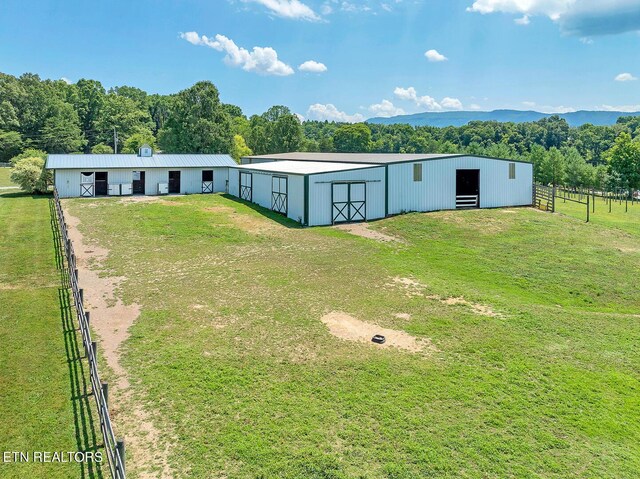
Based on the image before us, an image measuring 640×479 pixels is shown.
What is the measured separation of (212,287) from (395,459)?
864cm

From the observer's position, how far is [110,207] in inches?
1062

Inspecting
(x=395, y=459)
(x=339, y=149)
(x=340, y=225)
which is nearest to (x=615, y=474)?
(x=395, y=459)

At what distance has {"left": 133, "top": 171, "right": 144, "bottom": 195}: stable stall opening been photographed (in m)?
32.9

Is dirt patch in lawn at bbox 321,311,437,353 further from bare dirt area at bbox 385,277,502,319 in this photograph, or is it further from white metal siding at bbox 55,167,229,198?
white metal siding at bbox 55,167,229,198

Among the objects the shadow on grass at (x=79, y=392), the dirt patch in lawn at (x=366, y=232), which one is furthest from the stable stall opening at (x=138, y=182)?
the shadow on grass at (x=79, y=392)

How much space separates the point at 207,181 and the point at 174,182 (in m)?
2.44

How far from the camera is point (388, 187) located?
82.9 feet

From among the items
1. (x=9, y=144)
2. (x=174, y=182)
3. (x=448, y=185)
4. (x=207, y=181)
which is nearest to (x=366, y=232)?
(x=448, y=185)

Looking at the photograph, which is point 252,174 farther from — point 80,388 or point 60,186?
point 80,388

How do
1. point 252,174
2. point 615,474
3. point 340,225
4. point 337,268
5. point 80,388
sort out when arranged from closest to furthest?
point 615,474
point 80,388
point 337,268
point 340,225
point 252,174

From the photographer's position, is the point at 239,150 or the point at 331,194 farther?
the point at 239,150

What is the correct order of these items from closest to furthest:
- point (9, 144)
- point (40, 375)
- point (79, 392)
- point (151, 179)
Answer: point (79, 392)
point (40, 375)
point (151, 179)
point (9, 144)

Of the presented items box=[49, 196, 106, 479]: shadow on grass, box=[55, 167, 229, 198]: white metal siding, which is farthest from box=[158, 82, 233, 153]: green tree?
box=[49, 196, 106, 479]: shadow on grass

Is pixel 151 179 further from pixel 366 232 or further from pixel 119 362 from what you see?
pixel 119 362
